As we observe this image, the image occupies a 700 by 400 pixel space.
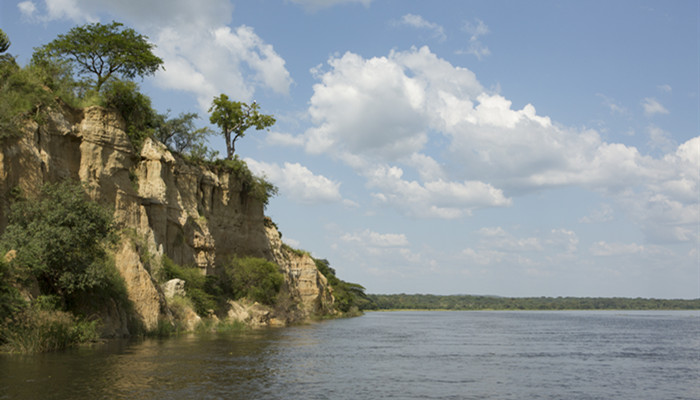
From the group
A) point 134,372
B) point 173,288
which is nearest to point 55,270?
point 134,372

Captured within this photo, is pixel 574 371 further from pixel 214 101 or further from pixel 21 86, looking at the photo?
pixel 214 101

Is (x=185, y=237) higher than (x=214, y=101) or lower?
lower

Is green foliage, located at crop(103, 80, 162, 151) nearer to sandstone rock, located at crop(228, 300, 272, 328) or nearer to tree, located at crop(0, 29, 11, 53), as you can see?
tree, located at crop(0, 29, 11, 53)

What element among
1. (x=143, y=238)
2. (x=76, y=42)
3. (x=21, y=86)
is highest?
(x=76, y=42)

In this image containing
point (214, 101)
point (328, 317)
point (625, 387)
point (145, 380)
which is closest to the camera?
point (145, 380)

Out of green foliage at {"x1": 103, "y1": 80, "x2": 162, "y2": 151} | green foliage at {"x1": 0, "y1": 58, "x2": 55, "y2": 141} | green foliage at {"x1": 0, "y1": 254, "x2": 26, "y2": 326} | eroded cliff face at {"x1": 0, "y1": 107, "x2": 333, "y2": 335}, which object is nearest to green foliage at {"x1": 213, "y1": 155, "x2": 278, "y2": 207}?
eroded cliff face at {"x1": 0, "y1": 107, "x2": 333, "y2": 335}

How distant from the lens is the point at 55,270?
29.0m

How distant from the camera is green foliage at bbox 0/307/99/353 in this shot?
24.5m

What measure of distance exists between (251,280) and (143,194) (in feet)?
49.7

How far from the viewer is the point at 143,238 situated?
4262 cm

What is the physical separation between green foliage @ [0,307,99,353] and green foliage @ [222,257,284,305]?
27674 mm

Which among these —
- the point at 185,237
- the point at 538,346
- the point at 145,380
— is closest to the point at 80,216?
the point at 145,380

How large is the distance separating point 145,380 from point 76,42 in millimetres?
38741

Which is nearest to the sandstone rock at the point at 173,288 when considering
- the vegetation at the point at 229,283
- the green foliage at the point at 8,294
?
the vegetation at the point at 229,283
